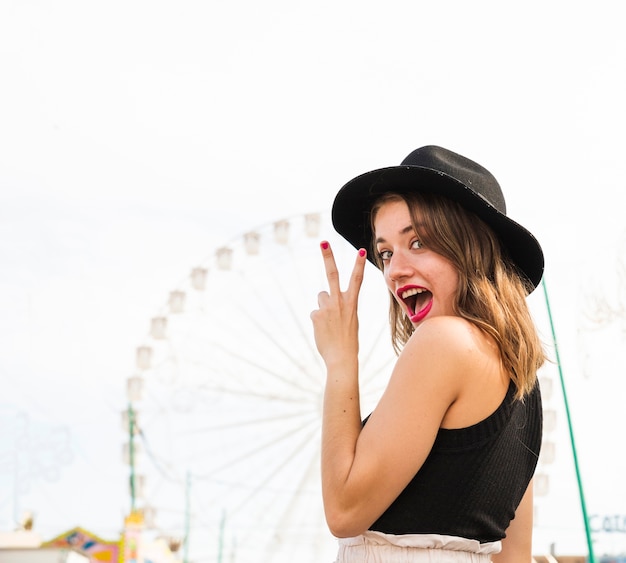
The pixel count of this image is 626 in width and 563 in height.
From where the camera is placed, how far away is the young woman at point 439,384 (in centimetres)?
242

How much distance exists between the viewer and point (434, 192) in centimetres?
278

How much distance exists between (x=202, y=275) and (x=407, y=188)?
25.3m

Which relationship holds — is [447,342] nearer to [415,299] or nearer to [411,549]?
[415,299]

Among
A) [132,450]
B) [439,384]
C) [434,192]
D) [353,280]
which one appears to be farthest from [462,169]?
[132,450]

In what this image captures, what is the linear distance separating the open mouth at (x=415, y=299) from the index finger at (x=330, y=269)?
0.17 metres

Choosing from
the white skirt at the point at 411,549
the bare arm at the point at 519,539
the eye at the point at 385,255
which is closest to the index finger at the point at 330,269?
the eye at the point at 385,255

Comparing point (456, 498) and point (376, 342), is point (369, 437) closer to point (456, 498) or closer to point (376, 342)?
point (456, 498)

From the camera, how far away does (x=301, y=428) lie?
23.1 m

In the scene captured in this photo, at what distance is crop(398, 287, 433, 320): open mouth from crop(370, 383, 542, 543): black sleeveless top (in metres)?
0.35

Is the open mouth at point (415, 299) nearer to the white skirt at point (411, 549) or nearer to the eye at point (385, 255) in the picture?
the eye at point (385, 255)

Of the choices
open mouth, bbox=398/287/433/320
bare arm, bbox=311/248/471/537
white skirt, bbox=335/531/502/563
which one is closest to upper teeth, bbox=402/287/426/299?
open mouth, bbox=398/287/433/320

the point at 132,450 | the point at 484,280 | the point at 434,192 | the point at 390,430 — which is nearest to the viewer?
the point at 390,430

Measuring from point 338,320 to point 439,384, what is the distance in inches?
14.4

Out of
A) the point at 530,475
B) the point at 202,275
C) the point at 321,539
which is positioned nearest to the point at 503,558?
the point at 530,475
